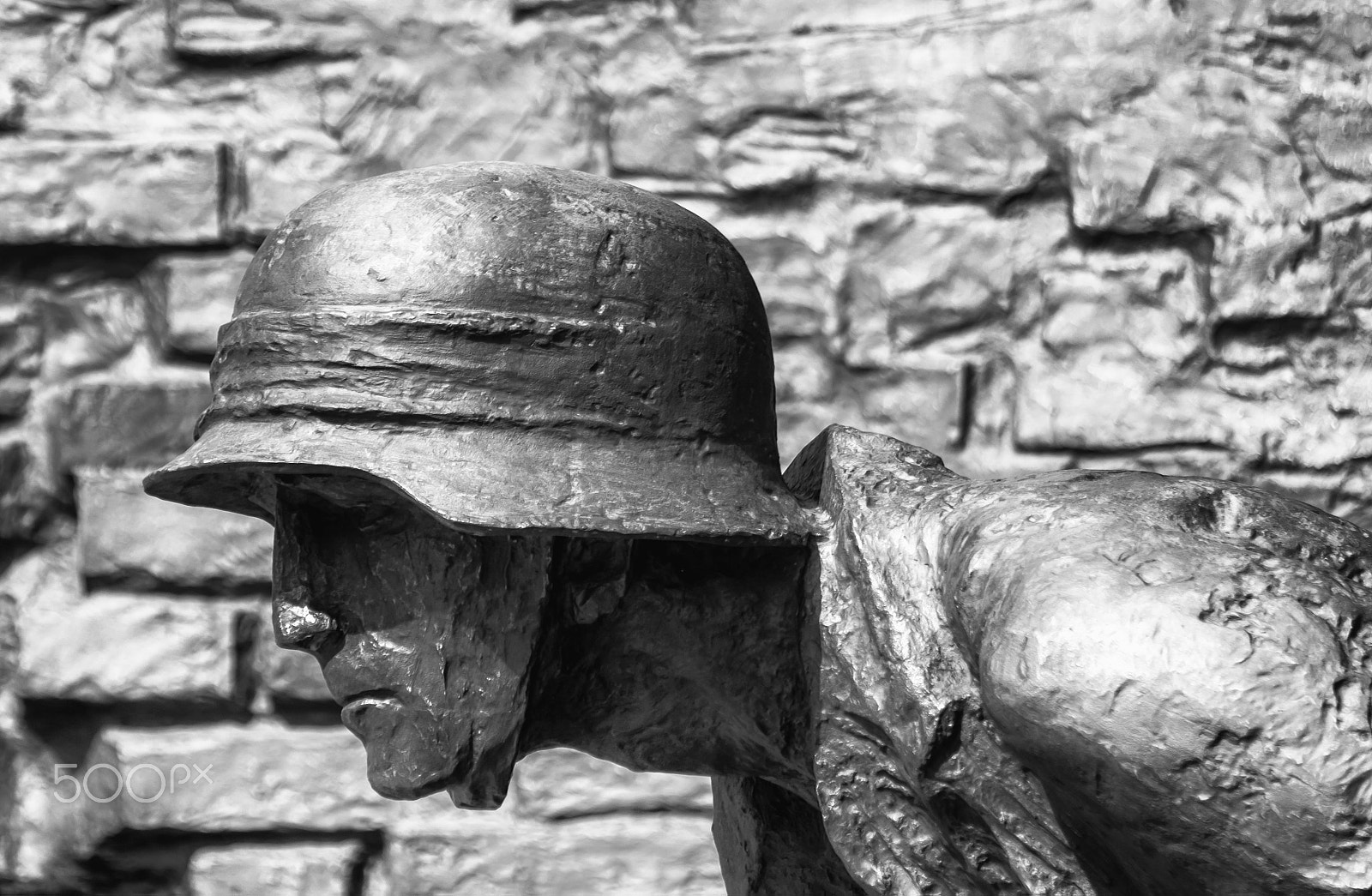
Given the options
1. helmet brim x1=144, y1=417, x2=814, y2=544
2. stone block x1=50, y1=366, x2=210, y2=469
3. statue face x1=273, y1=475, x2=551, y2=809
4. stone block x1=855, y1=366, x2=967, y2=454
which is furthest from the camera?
stone block x1=50, y1=366, x2=210, y2=469

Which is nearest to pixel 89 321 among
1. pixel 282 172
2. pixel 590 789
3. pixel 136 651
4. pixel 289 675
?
pixel 282 172

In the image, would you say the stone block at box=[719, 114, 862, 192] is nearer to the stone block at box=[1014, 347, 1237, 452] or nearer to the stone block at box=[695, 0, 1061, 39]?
the stone block at box=[695, 0, 1061, 39]

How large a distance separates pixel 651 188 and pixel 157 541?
3.04ft

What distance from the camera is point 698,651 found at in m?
1.24

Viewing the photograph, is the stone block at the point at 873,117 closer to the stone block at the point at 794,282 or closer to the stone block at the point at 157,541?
the stone block at the point at 794,282

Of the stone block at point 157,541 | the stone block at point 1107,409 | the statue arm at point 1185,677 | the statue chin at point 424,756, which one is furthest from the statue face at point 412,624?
the stone block at point 1107,409

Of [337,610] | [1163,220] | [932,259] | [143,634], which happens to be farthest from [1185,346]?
[143,634]

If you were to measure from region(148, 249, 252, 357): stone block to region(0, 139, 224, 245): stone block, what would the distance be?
0.13 feet

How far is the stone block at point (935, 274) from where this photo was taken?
2.17 meters

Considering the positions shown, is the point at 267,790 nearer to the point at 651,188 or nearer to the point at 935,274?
the point at 651,188

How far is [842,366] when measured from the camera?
221 cm

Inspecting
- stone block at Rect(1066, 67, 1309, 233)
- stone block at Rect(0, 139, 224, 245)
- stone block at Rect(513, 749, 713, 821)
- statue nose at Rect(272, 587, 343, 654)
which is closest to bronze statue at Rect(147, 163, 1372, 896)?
statue nose at Rect(272, 587, 343, 654)

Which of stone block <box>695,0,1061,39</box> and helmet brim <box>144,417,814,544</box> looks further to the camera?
stone block <box>695,0,1061,39</box>

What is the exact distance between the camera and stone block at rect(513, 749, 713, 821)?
2.19 meters
